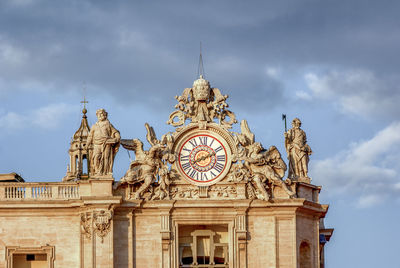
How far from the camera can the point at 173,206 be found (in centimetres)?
6216

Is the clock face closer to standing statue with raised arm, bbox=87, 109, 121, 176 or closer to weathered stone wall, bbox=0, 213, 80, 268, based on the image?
standing statue with raised arm, bbox=87, 109, 121, 176

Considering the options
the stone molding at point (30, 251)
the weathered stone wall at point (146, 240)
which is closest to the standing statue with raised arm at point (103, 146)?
the weathered stone wall at point (146, 240)

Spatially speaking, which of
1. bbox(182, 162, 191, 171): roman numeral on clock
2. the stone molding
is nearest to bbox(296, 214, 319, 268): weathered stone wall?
bbox(182, 162, 191, 171): roman numeral on clock

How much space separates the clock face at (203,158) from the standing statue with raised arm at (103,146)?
267cm

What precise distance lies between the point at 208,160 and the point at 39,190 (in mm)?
6814

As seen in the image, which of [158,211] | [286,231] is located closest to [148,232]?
[158,211]

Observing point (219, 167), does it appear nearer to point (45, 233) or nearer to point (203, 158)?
point (203, 158)

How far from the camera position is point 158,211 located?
204 ft

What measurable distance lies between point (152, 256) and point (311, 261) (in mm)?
6470

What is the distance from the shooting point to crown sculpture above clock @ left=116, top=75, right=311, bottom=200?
62344 millimetres

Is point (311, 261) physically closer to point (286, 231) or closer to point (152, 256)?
point (286, 231)

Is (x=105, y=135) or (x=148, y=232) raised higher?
(x=105, y=135)

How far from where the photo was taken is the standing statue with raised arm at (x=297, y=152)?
63.3 metres

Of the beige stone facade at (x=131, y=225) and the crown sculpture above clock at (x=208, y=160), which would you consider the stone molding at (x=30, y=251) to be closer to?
the beige stone facade at (x=131, y=225)
